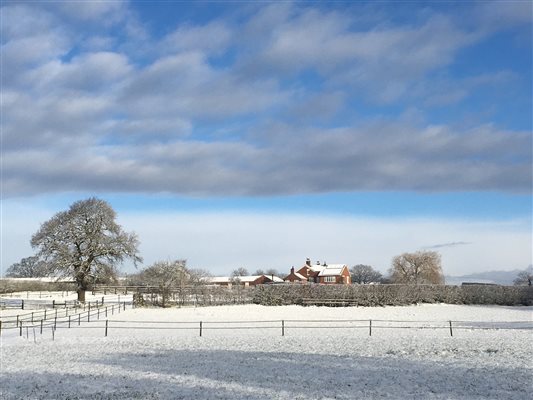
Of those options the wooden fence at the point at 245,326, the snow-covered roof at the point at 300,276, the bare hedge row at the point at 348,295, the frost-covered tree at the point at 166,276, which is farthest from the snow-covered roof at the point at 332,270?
the wooden fence at the point at 245,326

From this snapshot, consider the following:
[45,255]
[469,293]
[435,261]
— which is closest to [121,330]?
[45,255]

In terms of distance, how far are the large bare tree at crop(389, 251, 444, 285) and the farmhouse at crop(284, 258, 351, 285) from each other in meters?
13.3

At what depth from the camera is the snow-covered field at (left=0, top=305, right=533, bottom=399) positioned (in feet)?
49.2

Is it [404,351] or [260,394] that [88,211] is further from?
[260,394]

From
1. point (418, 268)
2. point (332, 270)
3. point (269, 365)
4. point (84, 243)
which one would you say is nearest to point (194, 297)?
point (84, 243)

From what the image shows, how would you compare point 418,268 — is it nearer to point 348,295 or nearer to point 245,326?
point 348,295

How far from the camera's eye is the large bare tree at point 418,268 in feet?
411

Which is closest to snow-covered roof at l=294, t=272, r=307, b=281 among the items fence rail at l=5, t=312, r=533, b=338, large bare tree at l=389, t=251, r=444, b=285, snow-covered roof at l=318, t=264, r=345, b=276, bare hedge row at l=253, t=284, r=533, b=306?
snow-covered roof at l=318, t=264, r=345, b=276

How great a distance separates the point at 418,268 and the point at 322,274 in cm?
2359

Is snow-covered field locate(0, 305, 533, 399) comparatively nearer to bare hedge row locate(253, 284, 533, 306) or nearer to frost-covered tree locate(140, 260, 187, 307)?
frost-covered tree locate(140, 260, 187, 307)

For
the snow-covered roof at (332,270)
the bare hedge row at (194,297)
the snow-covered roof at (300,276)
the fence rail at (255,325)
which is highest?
the snow-covered roof at (332,270)

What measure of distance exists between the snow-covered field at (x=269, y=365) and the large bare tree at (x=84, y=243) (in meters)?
29.8

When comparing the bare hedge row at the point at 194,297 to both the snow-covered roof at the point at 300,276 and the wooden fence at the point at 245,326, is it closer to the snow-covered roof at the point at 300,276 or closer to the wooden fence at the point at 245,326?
the wooden fence at the point at 245,326

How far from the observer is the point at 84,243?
65.0 metres
